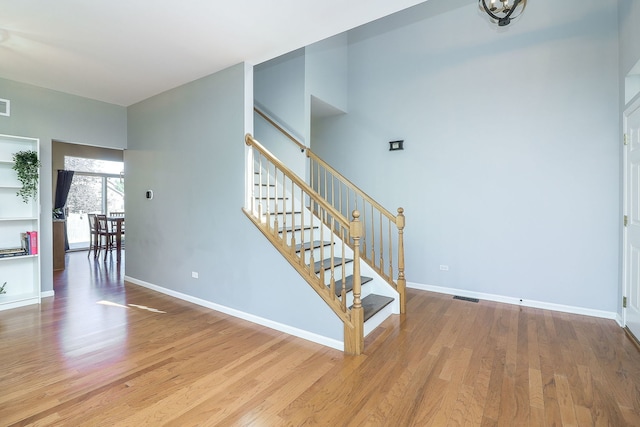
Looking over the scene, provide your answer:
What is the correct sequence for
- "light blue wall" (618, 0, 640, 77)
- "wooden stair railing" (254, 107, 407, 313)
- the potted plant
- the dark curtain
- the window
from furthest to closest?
1. the window
2. the dark curtain
3. "wooden stair railing" (254, 107, 407, 313)
4. the potted plant
5. "light blue wall" (618, 0, 640, 77)

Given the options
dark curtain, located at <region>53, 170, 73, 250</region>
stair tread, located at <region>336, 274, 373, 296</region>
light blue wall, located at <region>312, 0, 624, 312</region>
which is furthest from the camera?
dark curtain, located at <region>53, 170, 73, 250</region>

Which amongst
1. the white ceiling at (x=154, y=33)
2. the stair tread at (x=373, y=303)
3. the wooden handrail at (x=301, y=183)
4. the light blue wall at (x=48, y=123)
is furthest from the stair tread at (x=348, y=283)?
the light blue wall at (x=48, y=123)

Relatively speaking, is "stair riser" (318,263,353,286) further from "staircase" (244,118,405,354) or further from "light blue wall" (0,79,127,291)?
"light blue wall" (0,79,127,291)

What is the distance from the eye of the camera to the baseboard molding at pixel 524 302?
127 inches

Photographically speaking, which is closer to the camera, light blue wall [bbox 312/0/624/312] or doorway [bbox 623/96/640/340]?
doorway [bbox 623/96/640/340]

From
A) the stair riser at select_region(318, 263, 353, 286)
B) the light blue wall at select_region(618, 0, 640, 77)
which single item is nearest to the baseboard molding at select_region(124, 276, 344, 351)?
the stair riser at select_region(318, 263, 353, 286)

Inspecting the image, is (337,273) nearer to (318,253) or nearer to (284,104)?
(318,253)

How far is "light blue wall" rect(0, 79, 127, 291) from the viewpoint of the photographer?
12.1ft

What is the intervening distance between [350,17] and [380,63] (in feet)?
8.27

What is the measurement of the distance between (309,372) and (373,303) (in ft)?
3.73

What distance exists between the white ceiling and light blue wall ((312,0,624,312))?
2.19 metres

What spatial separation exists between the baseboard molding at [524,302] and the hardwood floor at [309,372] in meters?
0.14

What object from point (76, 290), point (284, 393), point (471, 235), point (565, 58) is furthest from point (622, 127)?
point (76, 290)

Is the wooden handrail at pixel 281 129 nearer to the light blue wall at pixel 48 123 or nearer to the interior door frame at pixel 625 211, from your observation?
the light blue wall at pixel 48 123
